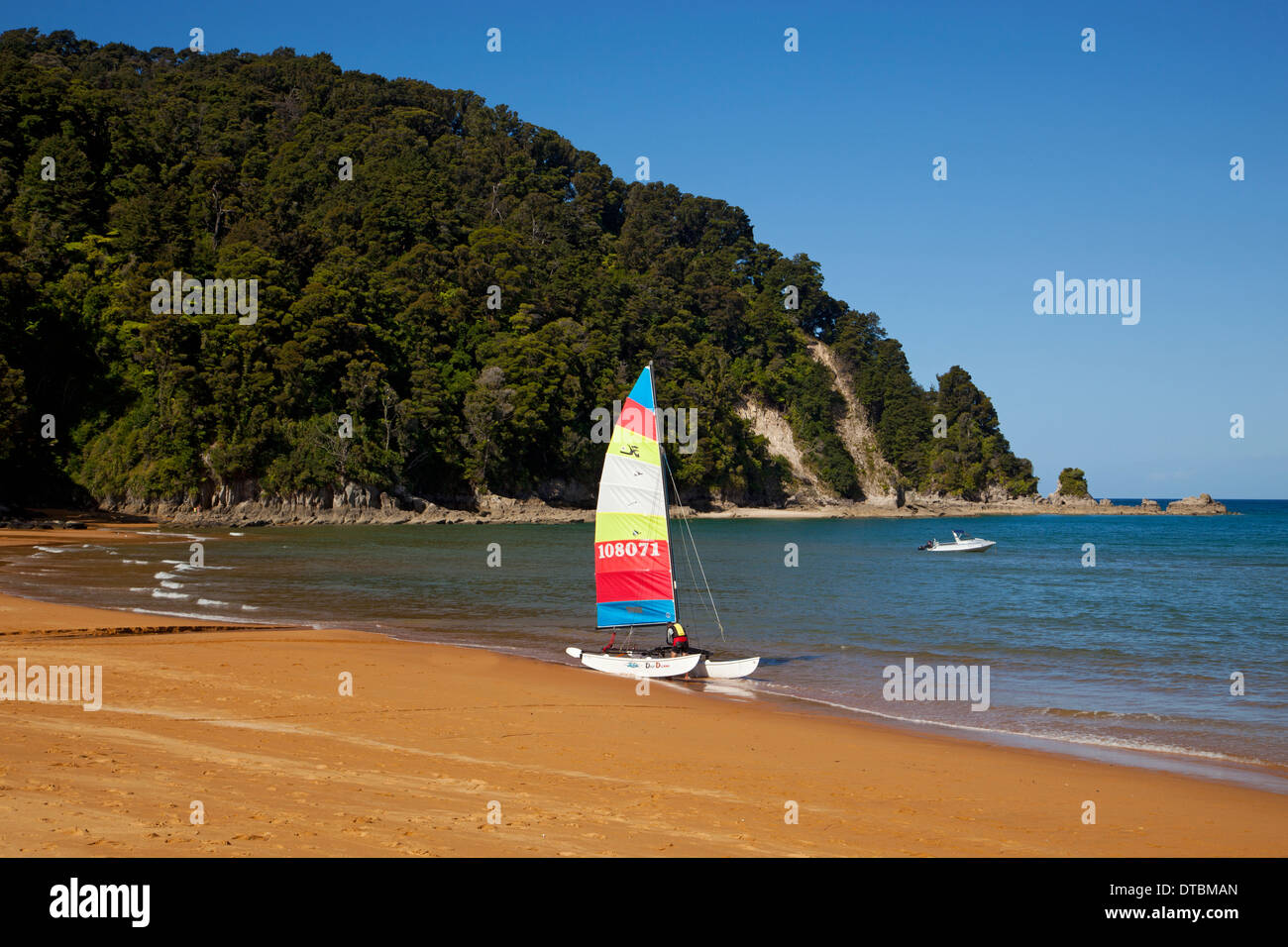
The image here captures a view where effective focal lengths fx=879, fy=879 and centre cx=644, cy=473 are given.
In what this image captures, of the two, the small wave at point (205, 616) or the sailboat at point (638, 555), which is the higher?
the sailboat at point (638, 555)

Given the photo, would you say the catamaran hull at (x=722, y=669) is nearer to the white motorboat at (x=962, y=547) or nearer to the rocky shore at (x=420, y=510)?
the white motorboat at (x=962, y=547)

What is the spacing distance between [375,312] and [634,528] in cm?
7765

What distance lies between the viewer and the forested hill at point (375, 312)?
72.6 m

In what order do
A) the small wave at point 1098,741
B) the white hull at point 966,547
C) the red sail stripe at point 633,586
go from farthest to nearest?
the white hull at point 966,547 < the red sail stripe at point 633,586 < the small wave at point 1098,741

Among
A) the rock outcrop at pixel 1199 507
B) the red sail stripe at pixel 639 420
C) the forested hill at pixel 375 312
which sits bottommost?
the rock outcrop at pixel 1199 507

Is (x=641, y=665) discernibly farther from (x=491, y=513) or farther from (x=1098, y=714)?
(x=491, y=513)

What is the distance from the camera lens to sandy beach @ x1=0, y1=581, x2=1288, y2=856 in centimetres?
706

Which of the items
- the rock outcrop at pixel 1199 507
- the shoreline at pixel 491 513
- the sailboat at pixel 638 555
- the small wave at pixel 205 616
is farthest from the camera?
the rock outcrop at pixel 1199 507

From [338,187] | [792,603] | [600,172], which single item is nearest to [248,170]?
[338,187]

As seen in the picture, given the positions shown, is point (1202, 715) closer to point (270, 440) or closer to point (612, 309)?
point (270, 440)

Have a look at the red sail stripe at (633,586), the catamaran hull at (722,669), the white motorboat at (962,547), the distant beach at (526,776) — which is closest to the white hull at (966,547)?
the white motorboat at (962,547)

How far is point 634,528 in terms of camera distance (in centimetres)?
1870

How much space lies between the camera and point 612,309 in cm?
12056
